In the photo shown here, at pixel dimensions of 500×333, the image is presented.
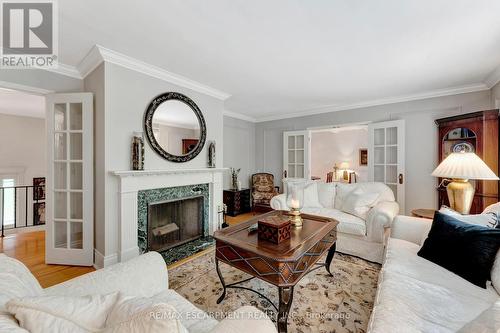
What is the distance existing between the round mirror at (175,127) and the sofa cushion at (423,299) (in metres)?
2.65

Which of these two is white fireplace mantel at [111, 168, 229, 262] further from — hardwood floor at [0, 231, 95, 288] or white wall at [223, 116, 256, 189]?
white wall at [223, 116, 256, 189]

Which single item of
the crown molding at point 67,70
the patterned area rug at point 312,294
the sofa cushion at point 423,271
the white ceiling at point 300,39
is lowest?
the patterned area rug at point 312,294

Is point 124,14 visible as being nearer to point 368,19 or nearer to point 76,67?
point 76,67

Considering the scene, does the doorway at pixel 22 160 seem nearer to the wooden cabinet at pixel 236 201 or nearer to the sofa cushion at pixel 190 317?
the wooden cabinet at pixel 236 201

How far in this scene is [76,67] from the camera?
2637 mm

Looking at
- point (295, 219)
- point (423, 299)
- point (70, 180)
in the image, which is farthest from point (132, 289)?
point (70, 180)

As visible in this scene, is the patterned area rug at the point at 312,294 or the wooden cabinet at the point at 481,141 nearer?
the patterned area rug at the point at 312,294

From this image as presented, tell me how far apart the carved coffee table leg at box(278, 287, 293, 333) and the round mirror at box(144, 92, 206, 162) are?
218 cm

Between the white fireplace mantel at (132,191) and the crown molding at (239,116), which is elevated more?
the crown molding at (239,116)

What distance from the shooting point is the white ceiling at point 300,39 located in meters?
1.63

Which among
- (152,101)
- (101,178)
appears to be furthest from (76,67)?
(101,178)

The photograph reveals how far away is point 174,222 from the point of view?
3053mm

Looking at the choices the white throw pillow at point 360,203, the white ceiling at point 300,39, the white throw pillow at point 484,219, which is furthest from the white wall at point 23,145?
the white throw pillow at point 484,219

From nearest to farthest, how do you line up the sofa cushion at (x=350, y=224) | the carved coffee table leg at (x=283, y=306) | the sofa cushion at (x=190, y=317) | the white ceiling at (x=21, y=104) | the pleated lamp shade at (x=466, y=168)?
the sofa cushion at (x=190, y=317) → the carved coffee table leg at (x=283, y=306) → the pleated lamp shade at (x=466, y=168) → the sofa cushion at (x=350, y=224) → the white ceiling at (x=21, y=104)
